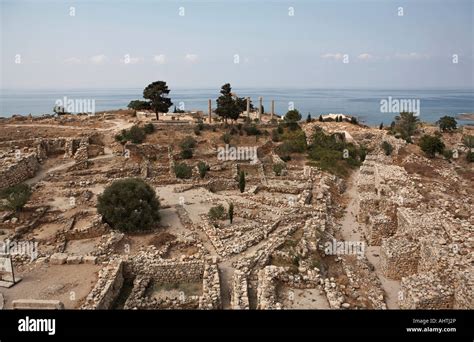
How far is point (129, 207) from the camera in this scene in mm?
13477

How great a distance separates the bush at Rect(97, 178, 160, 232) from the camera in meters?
13.3

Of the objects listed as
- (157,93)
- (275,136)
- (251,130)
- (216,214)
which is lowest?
(216,214)

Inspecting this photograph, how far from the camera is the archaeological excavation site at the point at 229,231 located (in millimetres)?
8883

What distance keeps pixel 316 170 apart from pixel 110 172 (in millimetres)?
12214

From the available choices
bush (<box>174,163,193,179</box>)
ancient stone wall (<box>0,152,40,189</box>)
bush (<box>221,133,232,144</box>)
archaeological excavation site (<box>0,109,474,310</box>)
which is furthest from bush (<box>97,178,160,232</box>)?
bush (<box>221,133,232,144</box>)

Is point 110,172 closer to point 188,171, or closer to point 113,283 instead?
point 188,171

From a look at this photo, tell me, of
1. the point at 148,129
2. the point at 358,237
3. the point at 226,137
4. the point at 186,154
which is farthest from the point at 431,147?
the point at 148,129

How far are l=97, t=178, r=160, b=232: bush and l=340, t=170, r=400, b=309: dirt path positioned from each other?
24.1ft

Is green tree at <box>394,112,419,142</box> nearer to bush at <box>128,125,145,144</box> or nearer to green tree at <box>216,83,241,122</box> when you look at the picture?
green tree at <box>216,83,241,122</box>

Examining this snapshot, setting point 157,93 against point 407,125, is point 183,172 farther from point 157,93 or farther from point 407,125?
point 407,125

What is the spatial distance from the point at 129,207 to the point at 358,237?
8570 millimetres

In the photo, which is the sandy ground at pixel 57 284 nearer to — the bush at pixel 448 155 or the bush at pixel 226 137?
the bush at pixel 226 137
